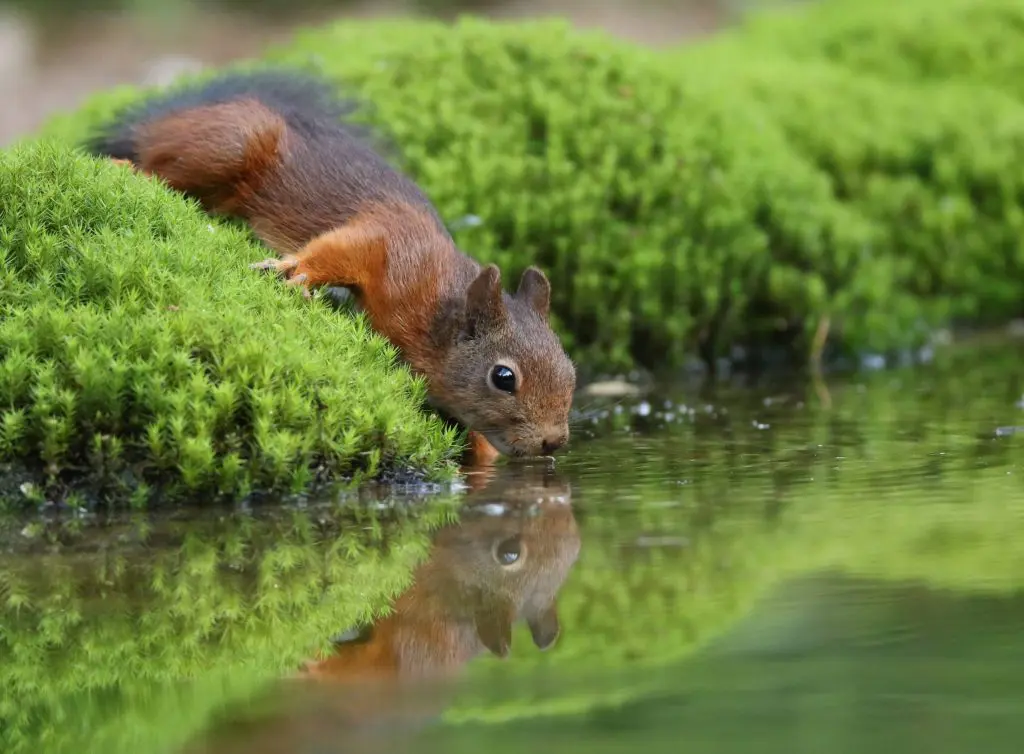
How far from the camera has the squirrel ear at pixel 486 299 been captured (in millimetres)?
4930

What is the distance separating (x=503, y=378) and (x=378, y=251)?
65cm

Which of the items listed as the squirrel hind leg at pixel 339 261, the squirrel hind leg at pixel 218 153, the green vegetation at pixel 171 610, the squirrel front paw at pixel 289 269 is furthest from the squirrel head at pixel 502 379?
the squirrel hind leg at pixel 218 153

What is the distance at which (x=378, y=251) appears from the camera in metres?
5.18

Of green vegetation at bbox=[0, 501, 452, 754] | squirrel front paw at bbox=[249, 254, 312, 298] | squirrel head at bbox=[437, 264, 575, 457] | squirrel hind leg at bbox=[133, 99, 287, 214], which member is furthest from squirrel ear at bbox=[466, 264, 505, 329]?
squirrel hind leg at bbox=[133, 99, 287, 214]

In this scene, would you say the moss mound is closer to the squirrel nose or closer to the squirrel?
the squirrel

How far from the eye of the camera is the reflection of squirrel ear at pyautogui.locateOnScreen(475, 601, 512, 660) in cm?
305

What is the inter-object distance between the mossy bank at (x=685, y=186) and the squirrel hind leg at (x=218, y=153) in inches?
58.8

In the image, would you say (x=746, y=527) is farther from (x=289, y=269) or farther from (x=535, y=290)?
(x=289, y=269)

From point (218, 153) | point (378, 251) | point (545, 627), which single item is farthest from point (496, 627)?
point (218, 153)

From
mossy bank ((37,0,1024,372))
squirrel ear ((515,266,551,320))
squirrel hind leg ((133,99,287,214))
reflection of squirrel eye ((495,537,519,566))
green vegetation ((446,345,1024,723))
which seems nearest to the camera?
green vegetation ((446,345,1024,723))

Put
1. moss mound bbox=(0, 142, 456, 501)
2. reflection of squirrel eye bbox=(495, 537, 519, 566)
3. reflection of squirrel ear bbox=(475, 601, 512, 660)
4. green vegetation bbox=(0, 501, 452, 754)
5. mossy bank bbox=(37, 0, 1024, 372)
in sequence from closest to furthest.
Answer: green vegetation bbox=(0, 501, 452, 754)
reflection of squirrel ear bbox=(475, 601, 512, 660)
reflection of squirrel eye bbox=(495, 537, 519, 566)
moss mound bbox=(0, 142, 456, 501)
mossy bank bbox=(37, 0, 1024, 372)

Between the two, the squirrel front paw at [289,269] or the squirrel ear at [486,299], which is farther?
the squirrel front paw at [289,269]

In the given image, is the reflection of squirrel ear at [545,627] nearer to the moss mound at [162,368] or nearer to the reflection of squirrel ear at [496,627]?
the reflection of squirrel ear at [496,627]

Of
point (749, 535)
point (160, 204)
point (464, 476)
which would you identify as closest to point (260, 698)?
point (749, 535)
